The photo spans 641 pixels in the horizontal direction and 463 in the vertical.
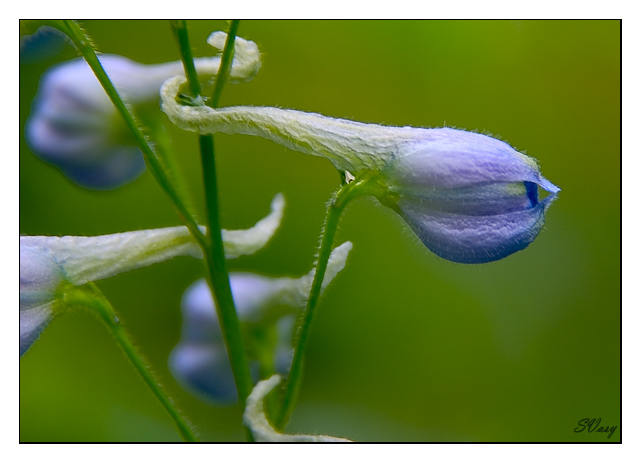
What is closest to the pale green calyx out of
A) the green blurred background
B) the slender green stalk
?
the slender green stalk

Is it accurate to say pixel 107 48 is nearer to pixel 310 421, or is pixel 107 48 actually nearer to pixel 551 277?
pixel 310 421

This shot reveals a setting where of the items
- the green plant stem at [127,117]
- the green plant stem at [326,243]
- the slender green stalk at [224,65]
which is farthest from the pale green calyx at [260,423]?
the slender green stalk at [224,65]

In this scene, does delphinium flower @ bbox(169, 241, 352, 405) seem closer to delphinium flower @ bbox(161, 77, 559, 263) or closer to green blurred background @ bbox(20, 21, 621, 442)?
delphinium flower @ bbox(161, 77, 559, 263)

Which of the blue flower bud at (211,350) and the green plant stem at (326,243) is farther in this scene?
the blue flower bud at (211,350)

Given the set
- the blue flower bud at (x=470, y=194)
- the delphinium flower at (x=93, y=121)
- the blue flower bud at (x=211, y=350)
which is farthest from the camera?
the blue flower bud at (x=211, y=350)

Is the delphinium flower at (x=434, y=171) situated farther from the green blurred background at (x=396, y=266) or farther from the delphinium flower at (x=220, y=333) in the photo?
the green blurred background at (x=396, y=266)
